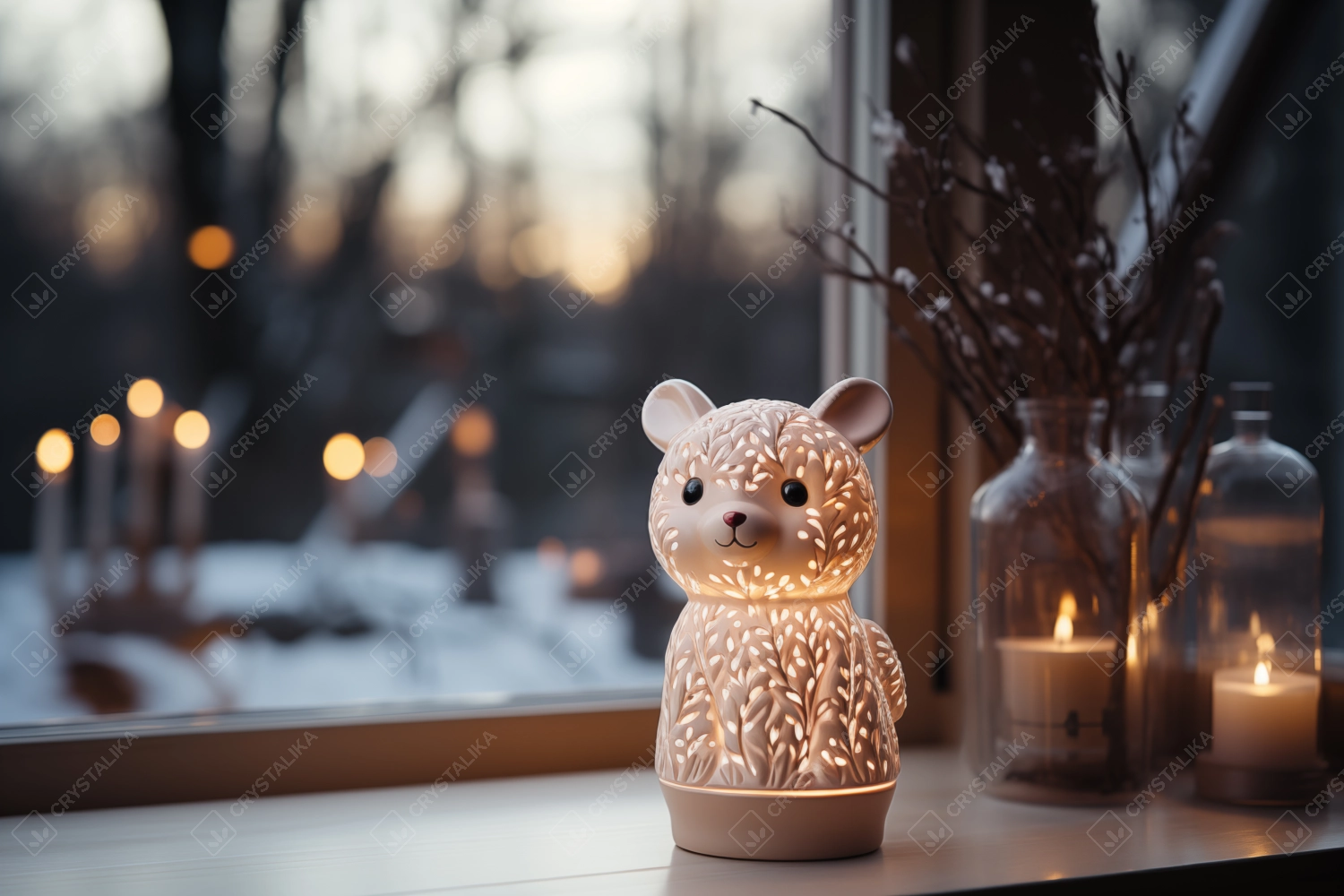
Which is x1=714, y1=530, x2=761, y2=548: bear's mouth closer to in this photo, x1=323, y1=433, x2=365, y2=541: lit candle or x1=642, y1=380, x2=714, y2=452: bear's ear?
x1=642, y1=380, x2=714, y2=452: bear's ear

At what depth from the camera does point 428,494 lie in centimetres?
137

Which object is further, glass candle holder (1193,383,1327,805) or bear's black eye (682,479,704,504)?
glass candle holder (1193,383,1327,805)

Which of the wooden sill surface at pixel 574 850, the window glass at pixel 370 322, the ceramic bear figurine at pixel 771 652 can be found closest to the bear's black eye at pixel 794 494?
the ceramic bear figurine at pixel 771 652

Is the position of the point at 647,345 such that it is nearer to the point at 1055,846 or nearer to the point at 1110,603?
the point at 1110,603

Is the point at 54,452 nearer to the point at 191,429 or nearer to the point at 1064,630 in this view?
the point at 191,429

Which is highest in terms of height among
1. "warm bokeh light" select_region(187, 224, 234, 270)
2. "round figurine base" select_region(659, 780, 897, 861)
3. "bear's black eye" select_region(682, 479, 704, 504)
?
"warm bokeh light" select_region(187, 224, 234, 270)

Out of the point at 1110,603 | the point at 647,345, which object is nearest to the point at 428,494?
the point at 647,345

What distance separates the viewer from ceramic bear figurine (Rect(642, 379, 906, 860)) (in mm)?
841

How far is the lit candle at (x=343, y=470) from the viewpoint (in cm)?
131

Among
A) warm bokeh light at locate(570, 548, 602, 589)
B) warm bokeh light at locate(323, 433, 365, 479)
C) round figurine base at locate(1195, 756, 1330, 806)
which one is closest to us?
round figurine base at locate(1195, 756, 1330, 806)

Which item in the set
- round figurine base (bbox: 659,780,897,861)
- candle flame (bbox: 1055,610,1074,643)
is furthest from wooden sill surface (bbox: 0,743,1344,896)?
candle flame (bbox: 1055,610,1074,643)

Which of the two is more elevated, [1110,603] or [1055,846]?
[1110,603]

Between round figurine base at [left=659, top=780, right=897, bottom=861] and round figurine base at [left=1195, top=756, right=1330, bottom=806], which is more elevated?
round figurine base at [left=659, top=780, right=897, bottom=861]

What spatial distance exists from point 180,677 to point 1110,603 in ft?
3.16
